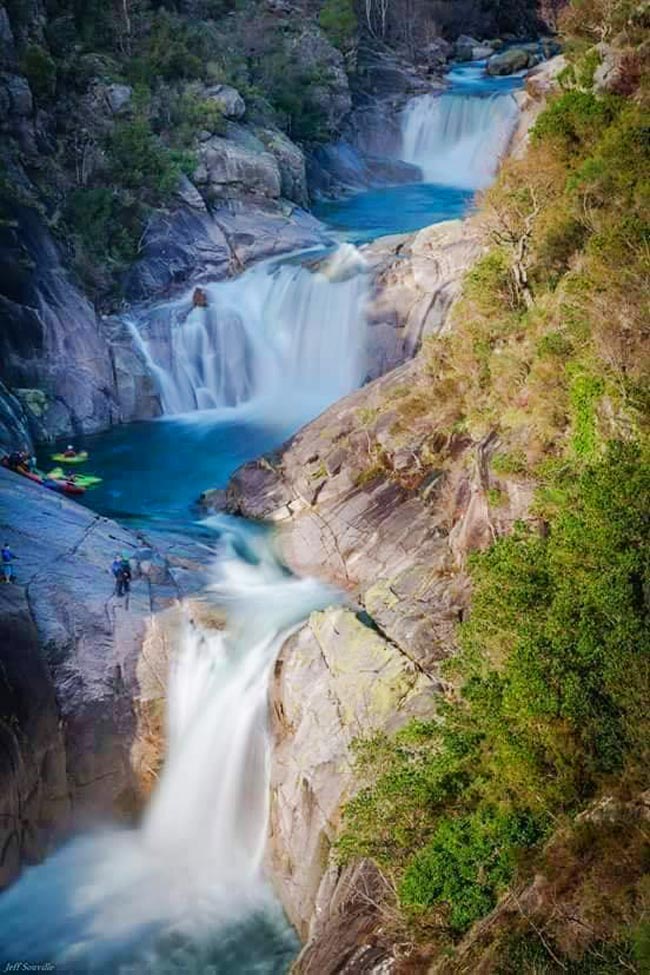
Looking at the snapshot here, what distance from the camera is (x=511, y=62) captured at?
65250 millimetres

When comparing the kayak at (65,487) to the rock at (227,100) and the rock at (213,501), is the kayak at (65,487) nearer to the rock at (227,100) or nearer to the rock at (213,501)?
the rock at (213,501)

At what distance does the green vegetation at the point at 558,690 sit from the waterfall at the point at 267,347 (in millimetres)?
17187

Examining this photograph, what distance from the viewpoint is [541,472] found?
19.0 m

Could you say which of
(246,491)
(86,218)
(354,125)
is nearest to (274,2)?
(354,125)

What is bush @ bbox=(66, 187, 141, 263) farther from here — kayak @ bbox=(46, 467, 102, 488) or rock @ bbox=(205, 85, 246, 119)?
kayak @ bbox=(46, 467, 102, 488)

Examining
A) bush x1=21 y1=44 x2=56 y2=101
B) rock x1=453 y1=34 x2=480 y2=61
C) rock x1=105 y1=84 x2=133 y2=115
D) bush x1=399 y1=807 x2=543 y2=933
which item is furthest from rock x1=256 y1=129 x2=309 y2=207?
bush x1=399 y1=807 x2=543 y2=933

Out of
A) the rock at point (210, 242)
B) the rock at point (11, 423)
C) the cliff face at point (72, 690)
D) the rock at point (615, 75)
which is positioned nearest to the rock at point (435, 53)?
the rock at point (210, 242)

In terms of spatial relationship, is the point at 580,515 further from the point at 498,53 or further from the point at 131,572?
the point at 498,53

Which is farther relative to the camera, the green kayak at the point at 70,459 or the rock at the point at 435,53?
the rock at the point at 435,53

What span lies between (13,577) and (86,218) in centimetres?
2182

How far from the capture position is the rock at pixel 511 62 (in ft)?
214

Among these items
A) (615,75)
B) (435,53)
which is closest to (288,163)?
(435,53)

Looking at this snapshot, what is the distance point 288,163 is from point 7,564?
111ft

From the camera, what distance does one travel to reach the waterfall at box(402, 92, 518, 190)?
57.8 meters
